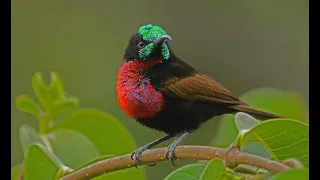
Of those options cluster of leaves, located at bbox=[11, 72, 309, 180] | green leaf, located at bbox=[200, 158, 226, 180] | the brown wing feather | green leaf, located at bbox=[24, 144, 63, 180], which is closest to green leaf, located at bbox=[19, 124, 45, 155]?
cluster of leaves, located at bbox=[11, 72, 309, 180]

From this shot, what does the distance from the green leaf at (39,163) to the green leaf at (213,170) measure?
1.87ft

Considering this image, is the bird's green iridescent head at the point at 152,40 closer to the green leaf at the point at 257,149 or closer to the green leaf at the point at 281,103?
the green leaf at the point at 281,103

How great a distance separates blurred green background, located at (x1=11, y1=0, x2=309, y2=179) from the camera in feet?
21.8

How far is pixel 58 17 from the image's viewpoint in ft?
27.2

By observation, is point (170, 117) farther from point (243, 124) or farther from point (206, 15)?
point (206, 15)

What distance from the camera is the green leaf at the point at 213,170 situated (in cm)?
153

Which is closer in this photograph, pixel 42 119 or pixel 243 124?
pixel 243 124

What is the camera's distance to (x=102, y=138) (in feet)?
7.89

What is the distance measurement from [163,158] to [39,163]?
0.42 m

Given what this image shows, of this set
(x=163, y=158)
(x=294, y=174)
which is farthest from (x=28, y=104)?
(x=294, y=174)

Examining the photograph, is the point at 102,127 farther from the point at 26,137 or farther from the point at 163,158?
the point at 163,158
